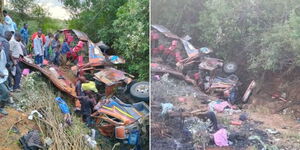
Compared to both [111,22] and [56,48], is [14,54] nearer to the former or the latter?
[56,48]

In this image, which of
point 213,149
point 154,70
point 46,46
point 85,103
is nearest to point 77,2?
point 46,46

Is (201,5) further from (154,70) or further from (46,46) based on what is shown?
(46,46)

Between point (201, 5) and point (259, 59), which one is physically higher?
point (201, 5)

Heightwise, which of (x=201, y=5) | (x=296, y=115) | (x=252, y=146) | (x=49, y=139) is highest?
(x=201, y=5)

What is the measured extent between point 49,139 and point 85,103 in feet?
4.02

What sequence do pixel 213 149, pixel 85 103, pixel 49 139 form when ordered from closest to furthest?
1. pixel 213 149
2. pixel 49 139
3. pixel 85 103

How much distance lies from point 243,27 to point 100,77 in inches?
151

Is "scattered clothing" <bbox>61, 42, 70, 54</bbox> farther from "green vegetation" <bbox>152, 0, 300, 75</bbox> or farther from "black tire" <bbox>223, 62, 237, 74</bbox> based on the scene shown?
"black tire" <bbox>223, 62, 237, 74</bbox>

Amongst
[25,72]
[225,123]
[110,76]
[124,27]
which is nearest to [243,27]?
[225,123]

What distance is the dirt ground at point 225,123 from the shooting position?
4352 mm

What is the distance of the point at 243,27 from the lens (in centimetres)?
446

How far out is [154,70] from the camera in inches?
185

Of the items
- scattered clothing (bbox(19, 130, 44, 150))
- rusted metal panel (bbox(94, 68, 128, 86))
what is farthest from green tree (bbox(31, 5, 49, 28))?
scattered clothing (bbox(19, 130, 44, 150))

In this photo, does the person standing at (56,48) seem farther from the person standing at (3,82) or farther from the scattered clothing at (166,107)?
the scattered clothing at (166,107)
